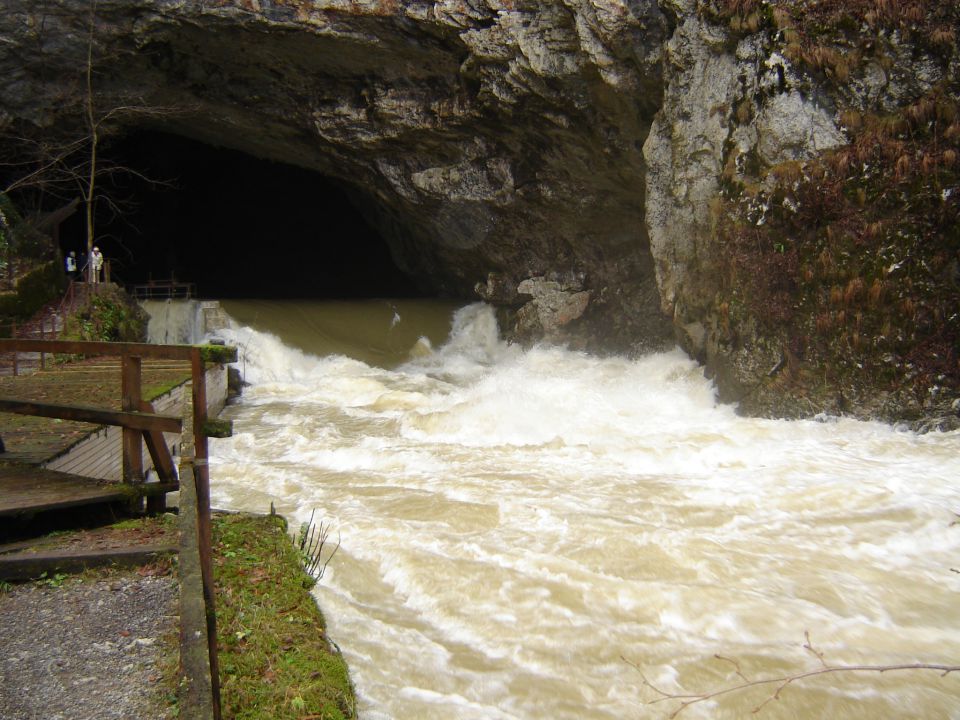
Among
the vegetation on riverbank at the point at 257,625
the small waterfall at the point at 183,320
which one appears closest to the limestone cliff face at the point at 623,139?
the small waterfall at the point at 183,320

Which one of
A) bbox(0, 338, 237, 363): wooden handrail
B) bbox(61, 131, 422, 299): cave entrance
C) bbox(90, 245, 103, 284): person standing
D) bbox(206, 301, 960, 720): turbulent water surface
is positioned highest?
bbox(61, 131, 422, 299): cave entrance

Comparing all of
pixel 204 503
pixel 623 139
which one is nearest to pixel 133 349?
pixel 204 503

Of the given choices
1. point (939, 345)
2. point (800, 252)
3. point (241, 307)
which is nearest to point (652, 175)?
point (800, 252)

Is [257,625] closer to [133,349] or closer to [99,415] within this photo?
[99,415]

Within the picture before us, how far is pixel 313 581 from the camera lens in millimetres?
3918

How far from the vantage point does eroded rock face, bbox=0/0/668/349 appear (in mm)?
12688

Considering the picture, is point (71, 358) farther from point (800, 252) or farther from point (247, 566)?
point (800, 252)

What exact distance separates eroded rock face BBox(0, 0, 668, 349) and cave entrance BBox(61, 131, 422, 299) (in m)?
5.78

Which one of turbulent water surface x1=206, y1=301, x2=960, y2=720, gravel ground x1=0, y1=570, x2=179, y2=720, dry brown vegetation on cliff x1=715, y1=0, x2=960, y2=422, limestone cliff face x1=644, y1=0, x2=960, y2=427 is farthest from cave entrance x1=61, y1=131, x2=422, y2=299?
gravel ground x1=0, y1=570, x2=179, y2=720

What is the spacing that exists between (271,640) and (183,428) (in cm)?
108

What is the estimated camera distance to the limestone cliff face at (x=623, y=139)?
9.04 meters

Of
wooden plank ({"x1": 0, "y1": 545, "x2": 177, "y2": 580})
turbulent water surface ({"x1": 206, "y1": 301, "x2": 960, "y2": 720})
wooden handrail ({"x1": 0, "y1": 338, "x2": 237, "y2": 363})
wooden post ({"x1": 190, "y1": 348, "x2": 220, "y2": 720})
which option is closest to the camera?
wooden post ({"x1": 190, "y1": 348, "x2": 220, "y2": 720})

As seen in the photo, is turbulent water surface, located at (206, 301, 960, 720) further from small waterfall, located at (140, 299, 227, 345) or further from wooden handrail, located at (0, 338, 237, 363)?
small waterfall, located at (140, 299, 227, 345)

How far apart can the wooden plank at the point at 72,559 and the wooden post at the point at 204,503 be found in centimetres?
86
